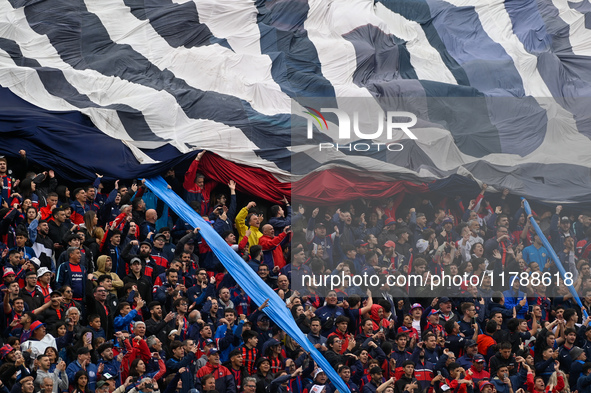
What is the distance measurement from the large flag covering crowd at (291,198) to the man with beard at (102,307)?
0.11 ft

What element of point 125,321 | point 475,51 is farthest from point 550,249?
point 125,321

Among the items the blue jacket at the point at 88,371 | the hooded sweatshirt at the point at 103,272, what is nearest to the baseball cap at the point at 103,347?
the blue jacket at the point at 88,371

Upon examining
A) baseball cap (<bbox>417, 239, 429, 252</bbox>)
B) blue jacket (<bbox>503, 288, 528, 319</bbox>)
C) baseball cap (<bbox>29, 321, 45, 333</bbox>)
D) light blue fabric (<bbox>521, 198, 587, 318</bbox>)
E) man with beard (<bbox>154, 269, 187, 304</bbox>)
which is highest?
baseball cap (<bbox>29, 321, 45, 333</bbox>)

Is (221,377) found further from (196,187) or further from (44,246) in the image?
(196,187)

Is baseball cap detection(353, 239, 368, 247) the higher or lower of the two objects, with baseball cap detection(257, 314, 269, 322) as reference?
lower

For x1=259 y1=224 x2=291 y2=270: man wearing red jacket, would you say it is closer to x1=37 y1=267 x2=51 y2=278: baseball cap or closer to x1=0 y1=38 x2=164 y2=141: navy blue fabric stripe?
x1=0 y1=38 x2=164 y2=141: navy blue fabric stripe

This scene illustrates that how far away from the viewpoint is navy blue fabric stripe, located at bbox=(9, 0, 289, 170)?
21.3 m

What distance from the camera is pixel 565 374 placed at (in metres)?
17.5

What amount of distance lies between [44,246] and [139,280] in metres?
1.45

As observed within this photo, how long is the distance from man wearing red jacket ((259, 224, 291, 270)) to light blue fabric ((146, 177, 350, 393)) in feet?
2.67

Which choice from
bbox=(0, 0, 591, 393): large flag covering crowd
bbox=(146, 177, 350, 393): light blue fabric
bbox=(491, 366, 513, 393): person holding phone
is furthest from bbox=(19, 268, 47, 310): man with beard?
bbox=(491, 366, 513, 393): person holding phone

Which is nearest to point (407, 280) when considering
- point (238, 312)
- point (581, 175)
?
point (238, 312)

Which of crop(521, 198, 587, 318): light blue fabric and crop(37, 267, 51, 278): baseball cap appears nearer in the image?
crop(37, 267, 51, 278): baseball cap

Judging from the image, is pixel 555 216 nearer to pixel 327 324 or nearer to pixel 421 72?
pixel 421 72
